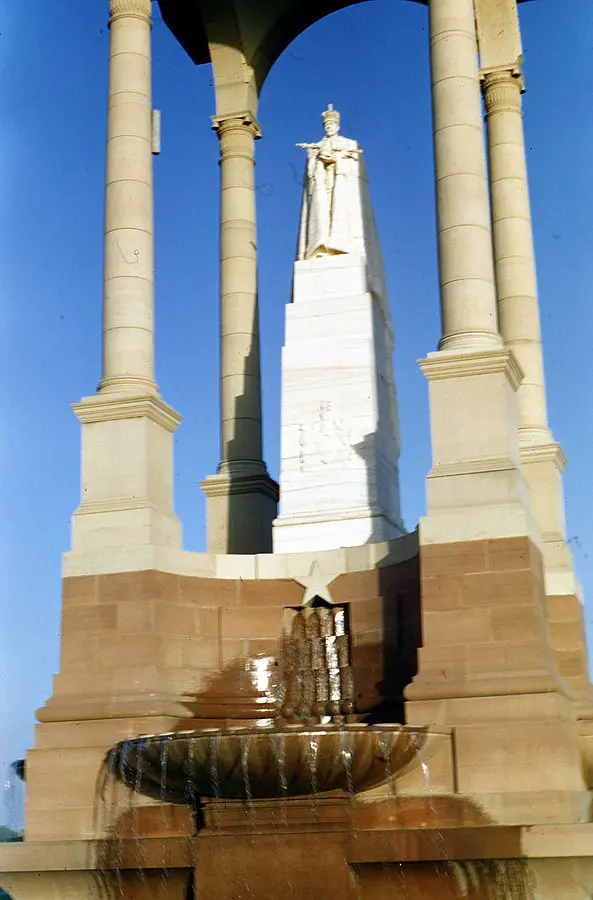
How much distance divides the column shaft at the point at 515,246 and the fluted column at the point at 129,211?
834 centimetres

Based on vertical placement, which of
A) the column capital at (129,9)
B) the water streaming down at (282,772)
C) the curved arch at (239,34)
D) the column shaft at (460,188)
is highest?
the curved arch at (239,34)

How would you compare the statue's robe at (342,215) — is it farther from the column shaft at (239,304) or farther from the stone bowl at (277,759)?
the stone bowl at (277,759)

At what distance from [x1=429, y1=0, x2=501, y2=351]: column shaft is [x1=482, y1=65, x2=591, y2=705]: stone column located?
4.52m

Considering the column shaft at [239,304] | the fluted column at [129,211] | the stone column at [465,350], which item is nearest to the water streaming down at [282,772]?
the stone column at [465,350]

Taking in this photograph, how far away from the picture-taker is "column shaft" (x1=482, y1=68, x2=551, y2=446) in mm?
30922

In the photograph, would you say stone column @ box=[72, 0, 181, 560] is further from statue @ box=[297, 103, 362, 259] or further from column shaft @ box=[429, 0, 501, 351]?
column shaft @ box=[429, 0, 501, 351]

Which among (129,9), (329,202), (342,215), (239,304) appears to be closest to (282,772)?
(342,215)

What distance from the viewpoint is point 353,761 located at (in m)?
20.8

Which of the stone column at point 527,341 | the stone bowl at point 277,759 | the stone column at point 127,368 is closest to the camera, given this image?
the stone bowl at point 277,759

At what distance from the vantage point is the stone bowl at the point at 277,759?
2052 centimetres

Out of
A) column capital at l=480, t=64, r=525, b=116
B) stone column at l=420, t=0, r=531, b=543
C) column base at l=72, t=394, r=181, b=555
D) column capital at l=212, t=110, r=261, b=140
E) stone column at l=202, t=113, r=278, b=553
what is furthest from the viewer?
column capital at l=212, t=110, r=261, b=140

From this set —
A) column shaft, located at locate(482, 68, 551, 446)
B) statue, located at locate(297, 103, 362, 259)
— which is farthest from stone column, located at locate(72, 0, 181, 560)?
column shaft, located at locate(482, 68, 551, 446)

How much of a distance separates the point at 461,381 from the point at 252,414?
952cm

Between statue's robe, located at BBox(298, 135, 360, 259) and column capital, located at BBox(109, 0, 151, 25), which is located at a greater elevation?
column capital, located at BBox(109, 0, 151, 25)
